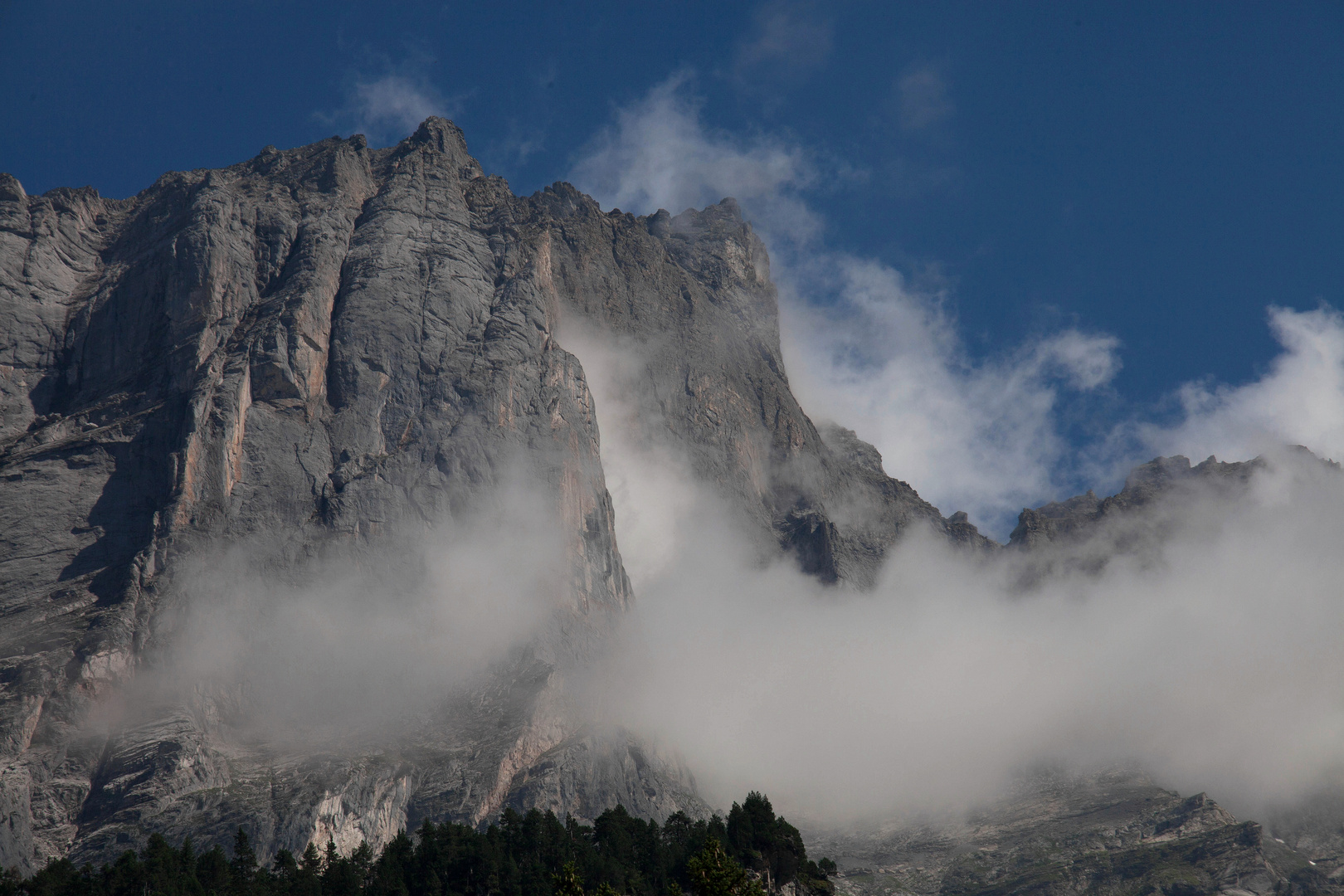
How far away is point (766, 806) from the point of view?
447 ft

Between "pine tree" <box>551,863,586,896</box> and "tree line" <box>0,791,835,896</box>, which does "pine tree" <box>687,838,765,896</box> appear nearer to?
"pine tree" <box>551,863,586,896</box>

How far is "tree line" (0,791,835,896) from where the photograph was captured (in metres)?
110

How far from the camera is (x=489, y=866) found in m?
122

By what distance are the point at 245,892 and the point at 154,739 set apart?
73025mm

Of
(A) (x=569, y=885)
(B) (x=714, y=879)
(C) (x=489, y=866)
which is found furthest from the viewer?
(C) (x=489, y=866)

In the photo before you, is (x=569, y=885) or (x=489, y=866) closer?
(x=569, y=885)

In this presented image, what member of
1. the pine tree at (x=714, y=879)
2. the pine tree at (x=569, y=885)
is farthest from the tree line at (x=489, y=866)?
the pine tree at (x=569, y=885)

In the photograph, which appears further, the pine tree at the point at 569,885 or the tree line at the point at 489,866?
the tree line at the point at 489,866

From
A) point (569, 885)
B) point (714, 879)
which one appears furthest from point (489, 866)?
point (714, 879)

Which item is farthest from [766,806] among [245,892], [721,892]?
[721,892]

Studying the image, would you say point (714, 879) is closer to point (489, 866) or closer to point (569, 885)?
point (569, 885)

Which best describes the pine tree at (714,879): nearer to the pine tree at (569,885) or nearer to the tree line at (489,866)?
the pine tree at (569,885)

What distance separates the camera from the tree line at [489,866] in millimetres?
110312

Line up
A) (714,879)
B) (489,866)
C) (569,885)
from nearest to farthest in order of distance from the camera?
(714,879)
(569,885)
(489,866)
